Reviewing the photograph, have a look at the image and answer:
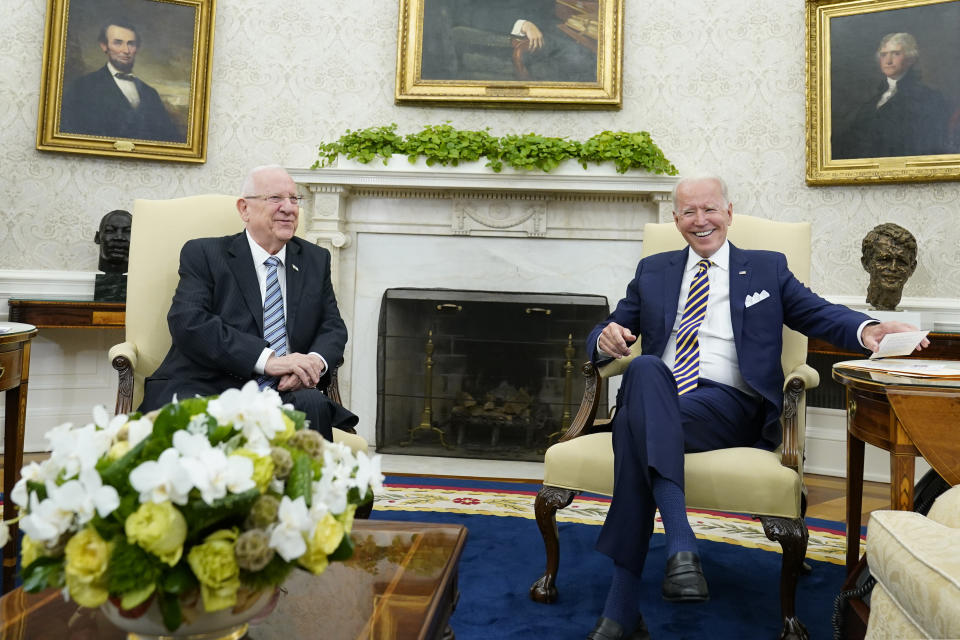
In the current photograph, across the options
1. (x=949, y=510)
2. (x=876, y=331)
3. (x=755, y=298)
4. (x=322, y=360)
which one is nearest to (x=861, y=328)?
(x=876, y=331)

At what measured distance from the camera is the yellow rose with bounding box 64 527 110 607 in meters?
0.87

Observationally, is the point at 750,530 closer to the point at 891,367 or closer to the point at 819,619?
the point at 819,619

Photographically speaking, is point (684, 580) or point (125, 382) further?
point (125, 382)

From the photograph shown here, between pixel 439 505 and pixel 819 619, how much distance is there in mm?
1750

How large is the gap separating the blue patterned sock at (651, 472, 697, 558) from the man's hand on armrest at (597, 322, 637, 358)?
515 mm

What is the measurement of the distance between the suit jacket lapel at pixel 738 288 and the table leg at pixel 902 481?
27.7 inches

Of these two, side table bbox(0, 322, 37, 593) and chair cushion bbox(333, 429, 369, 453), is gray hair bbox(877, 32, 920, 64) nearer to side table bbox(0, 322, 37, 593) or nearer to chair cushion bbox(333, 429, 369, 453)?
chair cushion bbox(333, 429, 369, 453)

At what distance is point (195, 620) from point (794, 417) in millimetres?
1856

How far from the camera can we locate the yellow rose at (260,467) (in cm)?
93

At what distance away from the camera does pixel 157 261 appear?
9.20ft

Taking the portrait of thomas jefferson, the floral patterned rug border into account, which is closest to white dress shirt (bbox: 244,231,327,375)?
the floral patterned rug border

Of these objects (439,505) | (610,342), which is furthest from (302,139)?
(610,342)

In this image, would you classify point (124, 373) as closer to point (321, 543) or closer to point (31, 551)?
point (31, 551)

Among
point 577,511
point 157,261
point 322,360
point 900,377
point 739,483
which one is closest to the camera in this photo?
point 900,377
